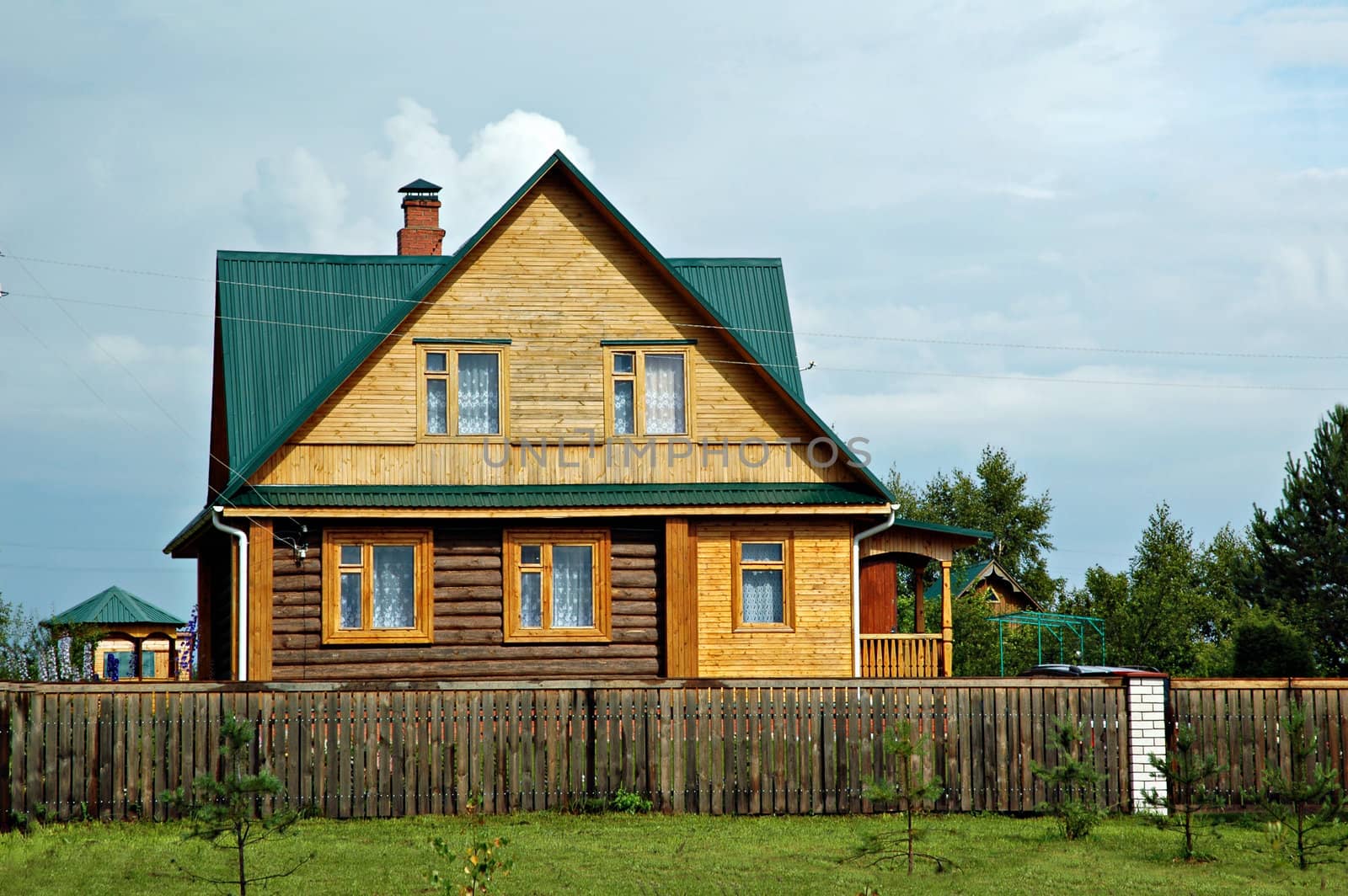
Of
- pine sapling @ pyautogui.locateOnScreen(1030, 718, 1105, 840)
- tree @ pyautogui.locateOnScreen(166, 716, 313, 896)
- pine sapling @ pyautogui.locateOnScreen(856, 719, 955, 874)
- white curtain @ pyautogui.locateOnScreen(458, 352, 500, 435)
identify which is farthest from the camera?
white curtain @ pyautogui.locateOnScreen(458, 352, 500, 435)

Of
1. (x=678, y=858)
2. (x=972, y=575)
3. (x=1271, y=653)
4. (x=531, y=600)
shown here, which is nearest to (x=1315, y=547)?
(x=972, y=575)

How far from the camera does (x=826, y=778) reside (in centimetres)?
1739

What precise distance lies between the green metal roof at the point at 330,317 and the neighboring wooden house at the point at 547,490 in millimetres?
70

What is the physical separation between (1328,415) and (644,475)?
31.9 metres

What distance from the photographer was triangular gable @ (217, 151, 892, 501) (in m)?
22.8

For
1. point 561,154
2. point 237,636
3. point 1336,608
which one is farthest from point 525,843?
point 1336,608

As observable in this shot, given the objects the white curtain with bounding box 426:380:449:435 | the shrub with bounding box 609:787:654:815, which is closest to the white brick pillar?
the shrub with bounding box 609:787:654:815

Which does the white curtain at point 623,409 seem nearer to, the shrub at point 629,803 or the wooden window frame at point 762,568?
the wooden window frame at point 762,568

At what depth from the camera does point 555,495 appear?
22.6 m

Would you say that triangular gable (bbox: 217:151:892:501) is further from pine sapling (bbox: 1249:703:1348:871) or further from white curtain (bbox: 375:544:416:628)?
pine sapling (bbox: 1249:703:1348:871)

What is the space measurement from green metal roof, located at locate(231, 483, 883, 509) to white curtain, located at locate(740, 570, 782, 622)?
4.05 feet

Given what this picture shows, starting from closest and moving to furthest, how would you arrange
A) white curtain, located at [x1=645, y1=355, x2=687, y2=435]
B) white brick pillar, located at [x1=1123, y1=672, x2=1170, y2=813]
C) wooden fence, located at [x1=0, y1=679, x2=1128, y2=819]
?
wooden fence, located at [x1=0, y1=679, x2=1128, y2=819] → white brick pillar, located at [x1=1123, y1=672, x2=1170, y2=813] → white curtain, located at [x1=645, y1=355, x2=687, y2=435]

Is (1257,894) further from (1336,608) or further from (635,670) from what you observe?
(1336,608)

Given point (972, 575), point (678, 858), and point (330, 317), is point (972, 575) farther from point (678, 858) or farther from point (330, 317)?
point (678, 858)
